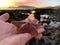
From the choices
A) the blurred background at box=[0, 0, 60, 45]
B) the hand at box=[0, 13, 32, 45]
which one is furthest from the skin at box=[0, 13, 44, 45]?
the blurred background at box=[0, 0, 60, 45]

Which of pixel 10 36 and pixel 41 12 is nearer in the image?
pixel 10 36

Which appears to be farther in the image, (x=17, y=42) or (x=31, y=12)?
(x=31, y=12)

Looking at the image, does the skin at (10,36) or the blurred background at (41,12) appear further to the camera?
the blurred background at (41,12)

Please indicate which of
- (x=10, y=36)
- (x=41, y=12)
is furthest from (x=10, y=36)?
(x=41, y=12)

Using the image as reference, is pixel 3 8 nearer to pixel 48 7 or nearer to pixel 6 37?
pixel 48 7

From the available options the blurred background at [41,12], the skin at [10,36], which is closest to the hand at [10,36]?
the skin at [10,36]

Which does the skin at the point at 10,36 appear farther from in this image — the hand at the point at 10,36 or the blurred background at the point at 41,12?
the blurred background at the point at 41,12

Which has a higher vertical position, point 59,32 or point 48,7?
point 48,7

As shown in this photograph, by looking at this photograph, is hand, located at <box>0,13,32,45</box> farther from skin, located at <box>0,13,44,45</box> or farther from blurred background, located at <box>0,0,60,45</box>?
blurred background, located at <box>0,0,60,45</box>

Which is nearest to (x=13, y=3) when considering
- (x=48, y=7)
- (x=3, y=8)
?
(x=3, y=8)

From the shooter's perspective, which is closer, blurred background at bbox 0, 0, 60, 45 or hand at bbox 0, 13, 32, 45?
hand at bbox 0, 13, 32, 45

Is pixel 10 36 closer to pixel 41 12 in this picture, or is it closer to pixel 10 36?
pixel 10 36
